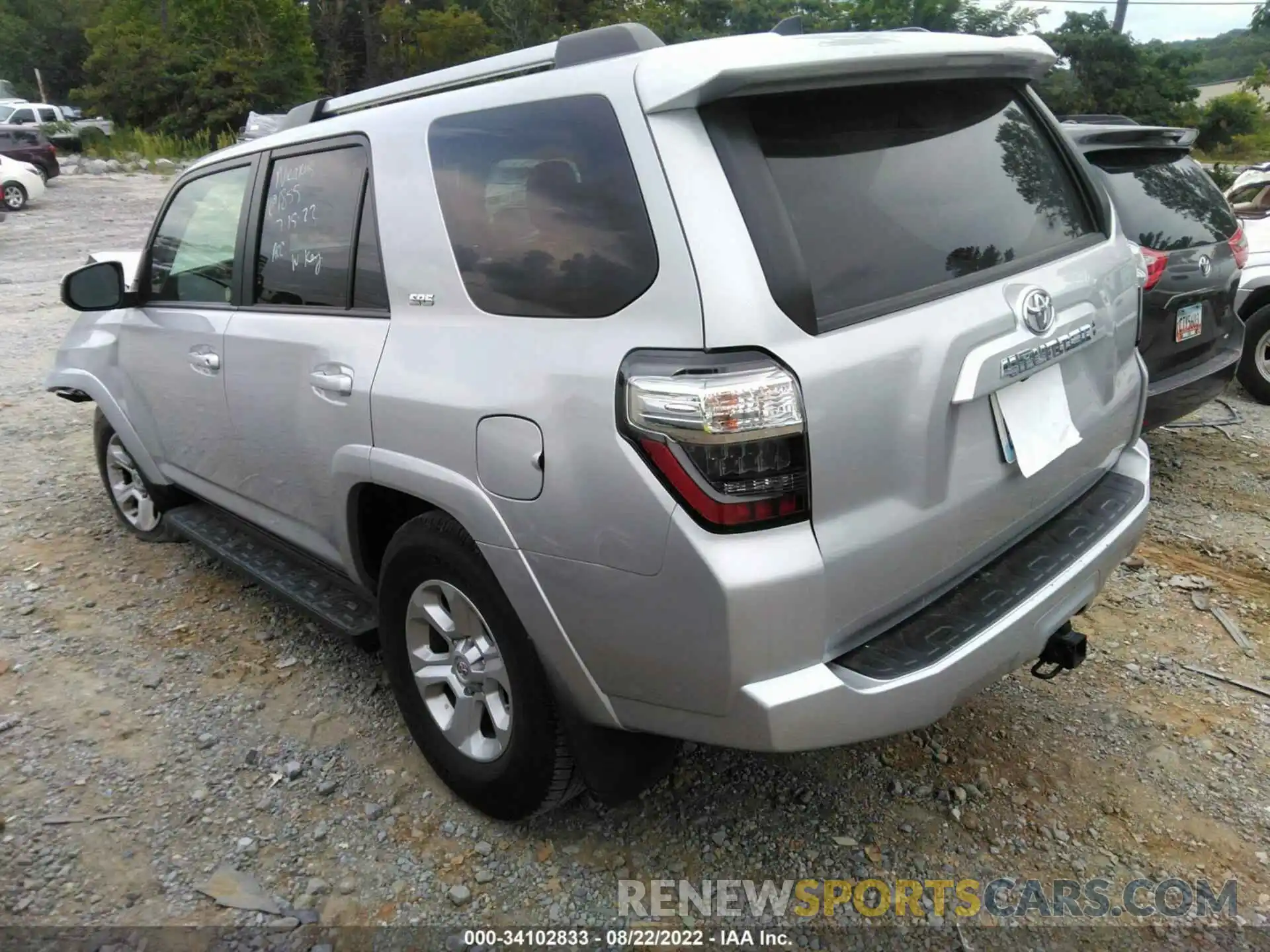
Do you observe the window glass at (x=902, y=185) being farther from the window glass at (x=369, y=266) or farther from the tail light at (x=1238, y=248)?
the tail light at (x=1238, y=248)

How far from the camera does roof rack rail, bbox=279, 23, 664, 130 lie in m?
2.08

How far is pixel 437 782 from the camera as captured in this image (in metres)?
2.77

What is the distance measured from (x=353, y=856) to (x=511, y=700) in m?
0.68

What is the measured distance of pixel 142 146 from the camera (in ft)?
108

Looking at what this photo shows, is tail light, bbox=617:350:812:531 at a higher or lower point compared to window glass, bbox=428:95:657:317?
lower

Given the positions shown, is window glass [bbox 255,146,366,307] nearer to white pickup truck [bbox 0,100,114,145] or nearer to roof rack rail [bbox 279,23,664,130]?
roof rack rail [bbox 279,23,664,130]

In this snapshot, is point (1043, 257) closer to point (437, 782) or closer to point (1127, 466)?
point (1127, 466)

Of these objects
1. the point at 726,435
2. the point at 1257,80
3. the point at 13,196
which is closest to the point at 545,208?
the point at 726,435

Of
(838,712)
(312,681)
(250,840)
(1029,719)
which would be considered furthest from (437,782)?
(1029,719)

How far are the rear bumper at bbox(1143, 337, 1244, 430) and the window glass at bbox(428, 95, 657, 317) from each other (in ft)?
10.8

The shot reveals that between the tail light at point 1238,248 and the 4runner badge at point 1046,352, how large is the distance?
3.05 m

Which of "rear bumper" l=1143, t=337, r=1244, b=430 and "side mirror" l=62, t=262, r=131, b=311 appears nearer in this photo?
"side mirror" l=62, t=262, r=131, b=311

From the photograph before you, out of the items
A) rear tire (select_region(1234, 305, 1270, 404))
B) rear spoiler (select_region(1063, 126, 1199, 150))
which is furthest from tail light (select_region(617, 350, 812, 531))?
rear tire (select_region(1234, 305, 1270, 404))

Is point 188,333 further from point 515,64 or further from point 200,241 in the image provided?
point 515,64
